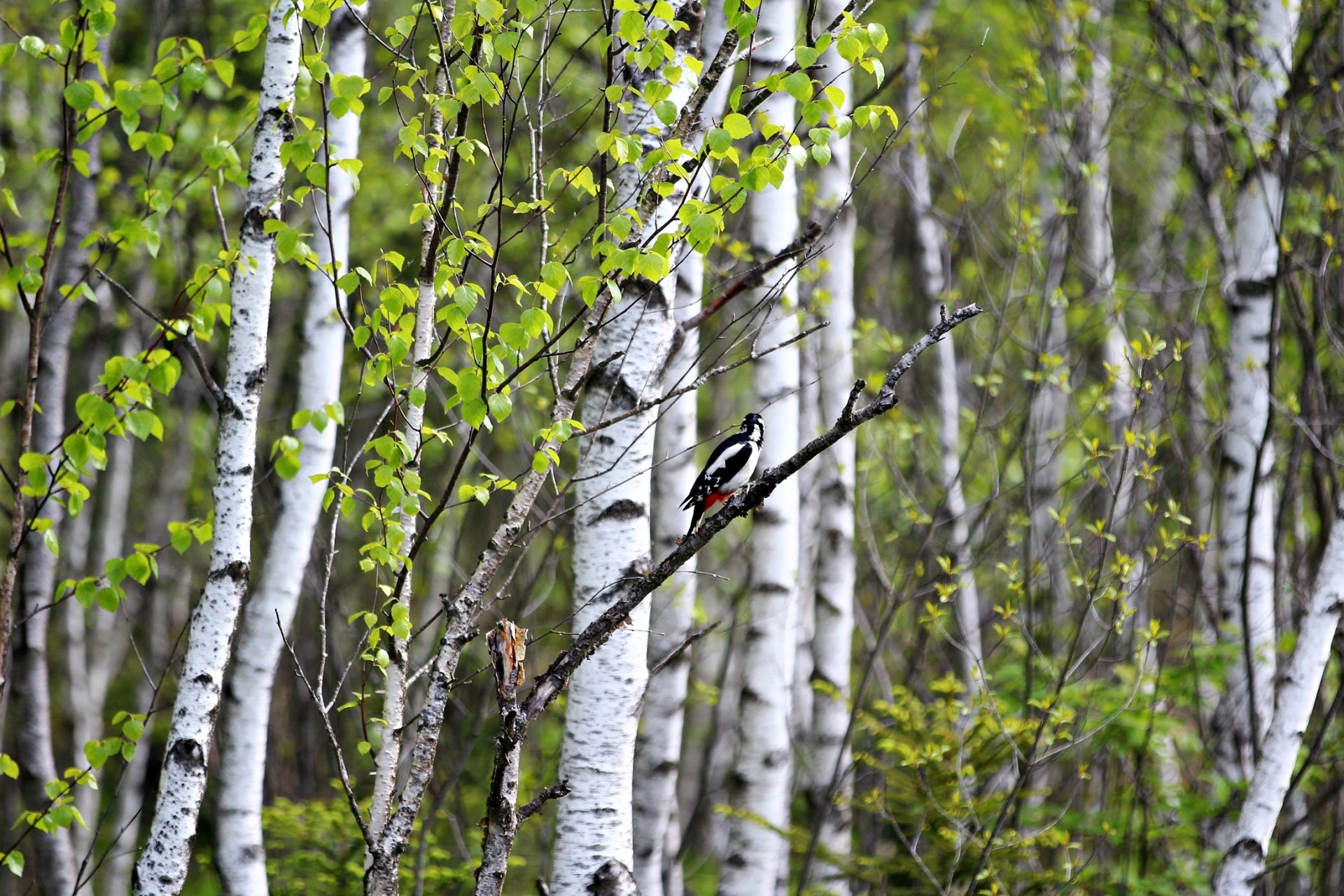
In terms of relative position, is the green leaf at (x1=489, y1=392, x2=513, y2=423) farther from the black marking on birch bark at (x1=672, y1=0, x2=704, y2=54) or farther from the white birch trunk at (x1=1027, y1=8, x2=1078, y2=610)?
the white birch trunk at (x1=1027, y1=8, x2=1078, y2=610)

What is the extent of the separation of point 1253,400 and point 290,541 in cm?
500

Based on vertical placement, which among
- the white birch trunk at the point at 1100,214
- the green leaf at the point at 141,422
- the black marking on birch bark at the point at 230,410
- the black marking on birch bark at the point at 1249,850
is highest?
the white birch trunk at the point at 1100,214

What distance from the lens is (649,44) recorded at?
291 cm

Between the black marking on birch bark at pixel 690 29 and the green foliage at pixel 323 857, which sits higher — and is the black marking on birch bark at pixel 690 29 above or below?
above

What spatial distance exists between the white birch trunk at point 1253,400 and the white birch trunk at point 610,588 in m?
3.72

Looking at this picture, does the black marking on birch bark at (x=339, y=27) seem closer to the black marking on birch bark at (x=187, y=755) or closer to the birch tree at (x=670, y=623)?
the birch tree at (x=670, y=623)

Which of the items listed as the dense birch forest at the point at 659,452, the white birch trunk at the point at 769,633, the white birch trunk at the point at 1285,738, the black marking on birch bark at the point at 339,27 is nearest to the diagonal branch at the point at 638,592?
the dense birch forest at the point at 659,452

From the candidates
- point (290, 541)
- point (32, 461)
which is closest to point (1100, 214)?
point (290, 541)

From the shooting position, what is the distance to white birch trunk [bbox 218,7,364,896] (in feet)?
15.1

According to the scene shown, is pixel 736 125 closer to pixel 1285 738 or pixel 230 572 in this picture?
pixel 230 572

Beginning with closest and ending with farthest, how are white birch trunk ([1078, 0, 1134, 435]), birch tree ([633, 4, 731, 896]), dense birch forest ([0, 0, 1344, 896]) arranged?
dense birch forest ([0, 0, 1344, 896])
birch tree ([633, 4, 731, 896])
white birch trunk ([1078, 0, 1134, 435])

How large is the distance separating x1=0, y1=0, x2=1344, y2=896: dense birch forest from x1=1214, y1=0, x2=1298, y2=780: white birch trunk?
32 millimetres

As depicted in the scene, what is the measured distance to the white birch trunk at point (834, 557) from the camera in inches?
236

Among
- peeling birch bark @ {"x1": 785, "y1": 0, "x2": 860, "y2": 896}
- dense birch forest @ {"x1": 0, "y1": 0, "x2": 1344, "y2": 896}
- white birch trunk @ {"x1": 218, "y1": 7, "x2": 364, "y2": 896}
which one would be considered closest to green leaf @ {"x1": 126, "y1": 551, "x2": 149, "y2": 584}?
dense birch forest @ {"x1": 0, "y1": 0, "x2": 1344, "y2": 896}
